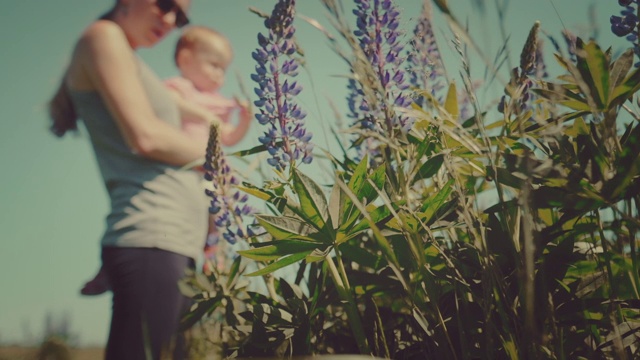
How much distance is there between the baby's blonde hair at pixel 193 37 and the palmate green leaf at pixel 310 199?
6.69ft

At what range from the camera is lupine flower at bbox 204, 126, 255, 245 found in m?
1.36

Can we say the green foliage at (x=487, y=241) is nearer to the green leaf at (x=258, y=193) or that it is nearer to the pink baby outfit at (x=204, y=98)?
the green leaf at (x=258, y=193)

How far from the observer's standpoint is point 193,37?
2797 millimetres

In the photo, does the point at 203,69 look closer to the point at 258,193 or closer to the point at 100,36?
the point at 100,36

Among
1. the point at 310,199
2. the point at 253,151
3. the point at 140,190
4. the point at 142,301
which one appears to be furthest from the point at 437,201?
the point at 140,190

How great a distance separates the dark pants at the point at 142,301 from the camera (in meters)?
1.57

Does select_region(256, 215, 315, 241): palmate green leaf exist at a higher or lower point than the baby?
lower

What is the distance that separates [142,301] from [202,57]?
5.28ft

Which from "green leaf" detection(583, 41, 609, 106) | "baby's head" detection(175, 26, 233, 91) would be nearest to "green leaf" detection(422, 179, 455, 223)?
"green leaf" detection(583, 41, 609, 106)

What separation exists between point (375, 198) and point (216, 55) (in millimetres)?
2014

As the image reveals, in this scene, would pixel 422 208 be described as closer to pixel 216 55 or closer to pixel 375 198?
pixel 375 198

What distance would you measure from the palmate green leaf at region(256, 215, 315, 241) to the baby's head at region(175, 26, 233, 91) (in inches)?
77.9

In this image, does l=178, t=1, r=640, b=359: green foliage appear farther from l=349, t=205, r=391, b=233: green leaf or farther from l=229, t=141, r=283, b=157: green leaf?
l=229, t=141, r=283, b=157: green leaf

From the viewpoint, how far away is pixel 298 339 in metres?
1.17
